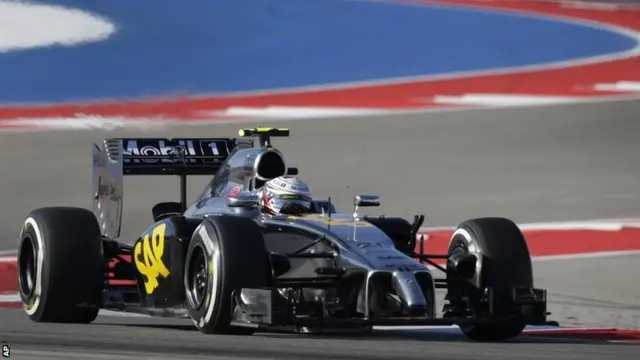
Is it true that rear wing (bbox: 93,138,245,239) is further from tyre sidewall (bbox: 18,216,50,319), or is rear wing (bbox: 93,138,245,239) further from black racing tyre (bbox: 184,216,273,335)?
black racing tyre (bbox: 184,216,273,335)

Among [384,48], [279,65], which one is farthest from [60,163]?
[384,48]

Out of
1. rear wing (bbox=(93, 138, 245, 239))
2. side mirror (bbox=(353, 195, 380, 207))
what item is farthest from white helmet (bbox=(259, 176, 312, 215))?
rear wing (bbox=(93, 138, 245, 239))

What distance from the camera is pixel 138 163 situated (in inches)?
527

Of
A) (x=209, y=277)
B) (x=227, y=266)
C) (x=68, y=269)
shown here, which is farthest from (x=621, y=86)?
(x=227, y=266)

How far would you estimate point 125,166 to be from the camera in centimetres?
1334

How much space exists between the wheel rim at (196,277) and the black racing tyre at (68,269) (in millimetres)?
1147

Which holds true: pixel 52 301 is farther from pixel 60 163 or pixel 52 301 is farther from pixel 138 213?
pixel 60 163

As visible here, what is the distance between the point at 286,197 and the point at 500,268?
1.68m

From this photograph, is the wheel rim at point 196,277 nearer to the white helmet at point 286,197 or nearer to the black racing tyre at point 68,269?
the white helmet at point 286,197

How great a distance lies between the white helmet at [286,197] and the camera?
11.6 m

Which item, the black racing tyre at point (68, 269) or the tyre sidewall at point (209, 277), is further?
the black racing tyre at point (68, 269)

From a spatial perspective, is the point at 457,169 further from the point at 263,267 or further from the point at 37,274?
the point at 263,267

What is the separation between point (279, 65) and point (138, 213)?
4.97 m

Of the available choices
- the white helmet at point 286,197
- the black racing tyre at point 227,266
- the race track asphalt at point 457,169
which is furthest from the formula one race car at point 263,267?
the race track asphalt at point 457,169
